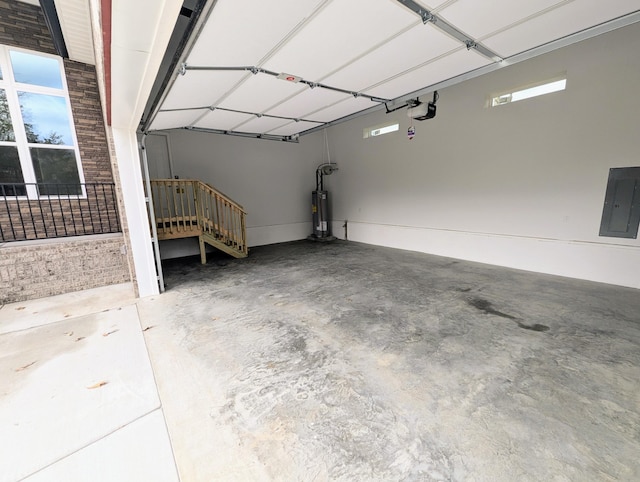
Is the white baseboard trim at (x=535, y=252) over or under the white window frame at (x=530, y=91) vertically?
under

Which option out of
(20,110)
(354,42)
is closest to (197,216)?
(20,110)

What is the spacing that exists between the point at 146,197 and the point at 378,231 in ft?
19.0

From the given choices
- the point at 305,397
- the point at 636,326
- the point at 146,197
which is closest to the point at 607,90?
the point at 636,326

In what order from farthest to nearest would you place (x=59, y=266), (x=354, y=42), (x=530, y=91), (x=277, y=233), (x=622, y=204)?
1. (x=277, y=233)
2. (x=530, y=91)
3. (x=59, y=266)
4. (x=622, y=204)
5. (x=354, y=42)

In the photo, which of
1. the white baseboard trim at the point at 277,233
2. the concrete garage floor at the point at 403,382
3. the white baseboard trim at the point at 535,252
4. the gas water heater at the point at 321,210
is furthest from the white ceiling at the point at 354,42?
the gas water heater at the point at 321,210

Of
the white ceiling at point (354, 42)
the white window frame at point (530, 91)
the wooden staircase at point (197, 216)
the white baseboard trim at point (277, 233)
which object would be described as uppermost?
the white window frame at point (530, 91)

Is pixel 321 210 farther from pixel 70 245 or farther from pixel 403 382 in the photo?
pixel 403 382

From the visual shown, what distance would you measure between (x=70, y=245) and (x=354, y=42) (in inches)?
203

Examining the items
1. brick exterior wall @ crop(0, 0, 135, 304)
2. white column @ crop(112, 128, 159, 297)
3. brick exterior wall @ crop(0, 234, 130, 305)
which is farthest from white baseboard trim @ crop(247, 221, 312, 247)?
white column @ crop(112, 128, 159, 297)

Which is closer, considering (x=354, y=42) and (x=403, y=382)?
(x=403, y=382)

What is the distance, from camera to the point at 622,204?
13.3 feet

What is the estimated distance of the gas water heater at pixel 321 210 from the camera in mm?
8680

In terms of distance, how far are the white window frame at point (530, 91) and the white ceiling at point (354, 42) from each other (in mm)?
2449

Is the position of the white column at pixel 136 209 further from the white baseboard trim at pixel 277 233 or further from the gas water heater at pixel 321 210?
the gas water heater at pixel 321 210
